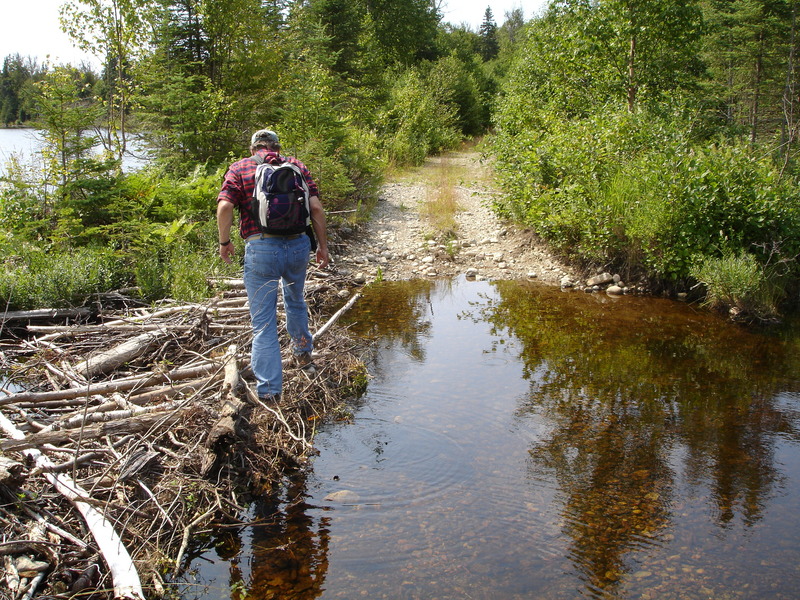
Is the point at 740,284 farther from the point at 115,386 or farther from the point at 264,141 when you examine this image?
the point at 115,386

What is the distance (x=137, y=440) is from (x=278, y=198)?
2.13m

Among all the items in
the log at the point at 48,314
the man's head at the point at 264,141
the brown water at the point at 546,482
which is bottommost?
the brown water at the point at 546,482

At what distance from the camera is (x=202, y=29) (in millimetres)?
13977

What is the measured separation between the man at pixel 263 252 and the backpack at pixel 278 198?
9 cm

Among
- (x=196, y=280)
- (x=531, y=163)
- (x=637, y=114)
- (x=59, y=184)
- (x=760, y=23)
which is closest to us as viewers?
(x=196, y=280)

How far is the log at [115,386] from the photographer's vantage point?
4.85m

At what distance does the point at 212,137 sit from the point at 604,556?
452 inches

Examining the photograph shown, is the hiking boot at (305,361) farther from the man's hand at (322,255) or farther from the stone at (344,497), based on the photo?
the stone at (344,497)

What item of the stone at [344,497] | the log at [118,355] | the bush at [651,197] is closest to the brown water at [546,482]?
the stone at [344,497]

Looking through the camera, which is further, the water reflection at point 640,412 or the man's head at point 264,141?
the man's head at point 264,141

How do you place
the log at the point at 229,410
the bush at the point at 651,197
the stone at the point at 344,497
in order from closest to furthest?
the log at the point at 229,410
the stone at the point at 344,497
the bush at the point at 651,197

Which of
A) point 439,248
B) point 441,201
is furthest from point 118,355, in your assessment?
point 441,201

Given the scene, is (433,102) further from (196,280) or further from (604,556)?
(604,556)

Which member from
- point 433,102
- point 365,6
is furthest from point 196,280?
point 365,6
